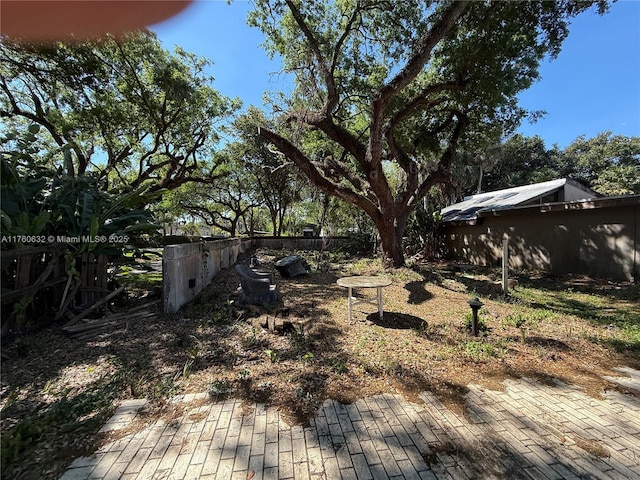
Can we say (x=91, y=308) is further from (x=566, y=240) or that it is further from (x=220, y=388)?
(x=566, y=240)

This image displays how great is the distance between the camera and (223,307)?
5.75 metres

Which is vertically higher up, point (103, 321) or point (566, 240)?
point (566, 240)

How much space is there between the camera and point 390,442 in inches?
89.4

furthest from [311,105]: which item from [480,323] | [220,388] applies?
[220,388]

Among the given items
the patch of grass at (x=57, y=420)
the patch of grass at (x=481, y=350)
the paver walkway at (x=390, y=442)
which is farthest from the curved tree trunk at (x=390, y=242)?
the patch of grass at (x=57, y=420)

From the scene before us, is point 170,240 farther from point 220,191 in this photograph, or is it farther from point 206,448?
point 206,448

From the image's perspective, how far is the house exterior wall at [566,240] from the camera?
8234 mm

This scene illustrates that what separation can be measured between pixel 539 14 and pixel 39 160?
1205 centimetres

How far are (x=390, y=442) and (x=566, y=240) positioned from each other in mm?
10666

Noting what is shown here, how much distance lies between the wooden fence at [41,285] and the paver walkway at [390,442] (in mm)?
2683

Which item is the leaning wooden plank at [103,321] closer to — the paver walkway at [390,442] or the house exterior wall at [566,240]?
the paver walkway at [390,442]

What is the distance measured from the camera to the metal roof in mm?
11766

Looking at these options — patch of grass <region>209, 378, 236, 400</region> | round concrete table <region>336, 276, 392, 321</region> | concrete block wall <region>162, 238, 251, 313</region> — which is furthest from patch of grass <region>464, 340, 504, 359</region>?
concrete block wall <region>162, 238, 251, 313</region>

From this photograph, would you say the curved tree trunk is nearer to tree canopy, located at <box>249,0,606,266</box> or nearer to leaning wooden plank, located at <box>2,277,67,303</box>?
tree canopy, located at <box>249,0,606,266</box>
